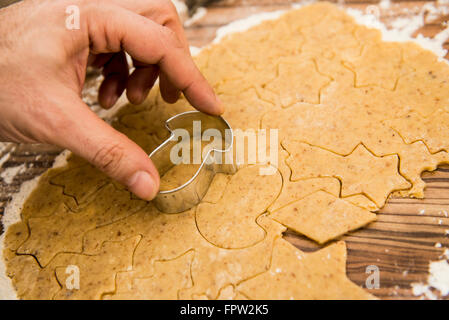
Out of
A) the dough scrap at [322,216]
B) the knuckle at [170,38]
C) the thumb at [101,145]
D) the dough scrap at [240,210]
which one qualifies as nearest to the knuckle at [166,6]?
the knuckle at [170,38]

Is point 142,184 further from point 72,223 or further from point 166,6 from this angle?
point 166,6

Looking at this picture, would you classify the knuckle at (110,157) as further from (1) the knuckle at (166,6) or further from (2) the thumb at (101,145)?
(1) the knuckle at (166,6)

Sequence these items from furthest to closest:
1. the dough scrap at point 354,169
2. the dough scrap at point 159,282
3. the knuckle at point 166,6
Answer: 1. the knuckle at point 166,6
2. the dough scrap at point 354,169
3. the dough scrap at point 159,282

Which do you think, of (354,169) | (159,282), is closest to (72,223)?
(159,282)

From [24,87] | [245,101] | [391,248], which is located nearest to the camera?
[24,87]

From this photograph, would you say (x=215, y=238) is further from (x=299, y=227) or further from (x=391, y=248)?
(x=391, y=248)

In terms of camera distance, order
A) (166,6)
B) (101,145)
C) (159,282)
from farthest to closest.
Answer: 1. (166,6)
2. (159,282)
3. (101,145)

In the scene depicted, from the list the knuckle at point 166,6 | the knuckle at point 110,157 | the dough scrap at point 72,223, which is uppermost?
the knuckle at point 166,6
